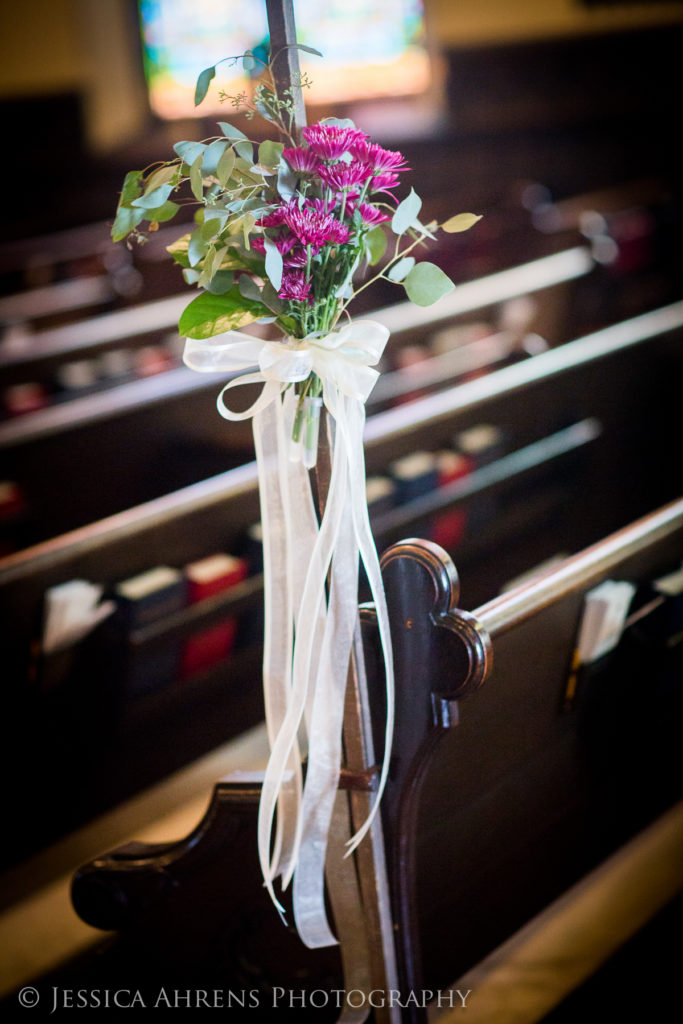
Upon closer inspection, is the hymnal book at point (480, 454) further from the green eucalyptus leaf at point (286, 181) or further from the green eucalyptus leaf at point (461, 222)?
the green eucalyptus leaf at point (286, 181)

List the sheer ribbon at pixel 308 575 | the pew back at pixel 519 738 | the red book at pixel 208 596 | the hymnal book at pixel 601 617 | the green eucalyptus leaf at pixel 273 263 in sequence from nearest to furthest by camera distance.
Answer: the green eucalyptus leaf at pixel 273 263
the sheer ribbon at pixel 308 575
the pew back at pixel 519 738
the hymnal book at pixel 601 617
the red book at pixel 208 596

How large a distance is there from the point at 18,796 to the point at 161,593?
588mm

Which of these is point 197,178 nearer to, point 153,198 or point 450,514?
point 153,198

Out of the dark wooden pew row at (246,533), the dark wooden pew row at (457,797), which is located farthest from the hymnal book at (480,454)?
the dark wooden pew row at (457,797)

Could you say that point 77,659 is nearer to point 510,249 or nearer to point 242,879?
point 242,879

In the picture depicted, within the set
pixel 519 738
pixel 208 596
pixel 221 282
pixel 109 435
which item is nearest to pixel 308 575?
pixel 221 282

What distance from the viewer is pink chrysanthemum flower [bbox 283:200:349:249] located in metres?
1.11

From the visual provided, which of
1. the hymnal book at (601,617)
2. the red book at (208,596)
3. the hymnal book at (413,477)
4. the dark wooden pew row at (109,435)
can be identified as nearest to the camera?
the hymnal book at (601,617)

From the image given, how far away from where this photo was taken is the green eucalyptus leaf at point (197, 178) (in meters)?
1.12

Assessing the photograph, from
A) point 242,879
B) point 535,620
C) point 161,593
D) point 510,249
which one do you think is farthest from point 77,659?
point 510,249

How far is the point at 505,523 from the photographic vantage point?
2.93 m

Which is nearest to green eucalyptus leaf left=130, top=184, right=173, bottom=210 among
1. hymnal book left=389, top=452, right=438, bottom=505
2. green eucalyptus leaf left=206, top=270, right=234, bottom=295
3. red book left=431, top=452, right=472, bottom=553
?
green eucalyptus leaf left=206, top=270, right=234, bottom=295

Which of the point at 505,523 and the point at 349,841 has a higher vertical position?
the point at 349,841

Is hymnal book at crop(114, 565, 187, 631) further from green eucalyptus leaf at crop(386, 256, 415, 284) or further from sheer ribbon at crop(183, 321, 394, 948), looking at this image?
green eucalyptus leaf at crop(386, 256, 415, 284)
